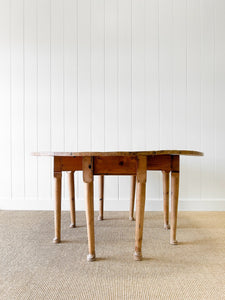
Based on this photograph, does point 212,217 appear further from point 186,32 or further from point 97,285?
point 186,32

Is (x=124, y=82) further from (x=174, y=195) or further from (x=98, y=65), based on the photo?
(x=174, y=195)

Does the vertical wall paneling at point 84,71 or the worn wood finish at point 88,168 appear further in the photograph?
the vertical wall paneling at point 84,71

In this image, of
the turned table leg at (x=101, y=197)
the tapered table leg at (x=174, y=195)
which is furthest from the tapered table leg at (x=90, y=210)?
the turned table leg at (x=101, y=197)

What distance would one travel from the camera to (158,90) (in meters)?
2.60

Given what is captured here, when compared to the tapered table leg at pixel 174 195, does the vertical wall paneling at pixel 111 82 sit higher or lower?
higher

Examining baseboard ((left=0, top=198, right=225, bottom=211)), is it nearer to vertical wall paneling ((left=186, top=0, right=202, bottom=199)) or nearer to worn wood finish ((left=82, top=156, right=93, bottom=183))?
vertical wall paneling ((left=186, top=0, right=202, bottom=199))

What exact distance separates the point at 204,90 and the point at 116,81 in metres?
0.80

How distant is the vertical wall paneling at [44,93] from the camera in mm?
2631

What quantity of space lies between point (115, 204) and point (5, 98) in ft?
4.64

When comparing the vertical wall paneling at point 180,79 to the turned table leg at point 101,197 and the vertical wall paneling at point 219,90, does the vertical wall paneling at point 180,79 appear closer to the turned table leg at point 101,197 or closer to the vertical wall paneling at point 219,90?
the vertical wall paneling at point 219,90

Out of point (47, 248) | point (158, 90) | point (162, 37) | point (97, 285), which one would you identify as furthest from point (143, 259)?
point (162, 37)

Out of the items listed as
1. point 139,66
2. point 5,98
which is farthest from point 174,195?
point 5,98

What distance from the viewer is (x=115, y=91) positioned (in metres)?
2.61

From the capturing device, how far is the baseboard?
2.55 metres
